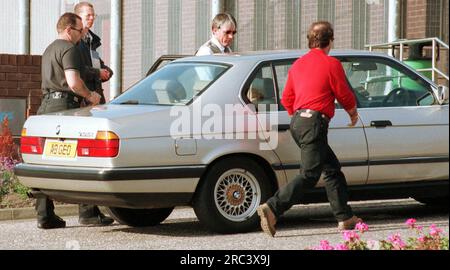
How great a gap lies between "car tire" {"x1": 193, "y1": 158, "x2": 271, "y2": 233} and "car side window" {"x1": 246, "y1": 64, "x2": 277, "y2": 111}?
0.54m

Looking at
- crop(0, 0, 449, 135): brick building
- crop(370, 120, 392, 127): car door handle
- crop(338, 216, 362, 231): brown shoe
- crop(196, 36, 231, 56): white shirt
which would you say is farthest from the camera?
crop(0, 0, 449, 135): brick building

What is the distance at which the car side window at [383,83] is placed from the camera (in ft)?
35.1

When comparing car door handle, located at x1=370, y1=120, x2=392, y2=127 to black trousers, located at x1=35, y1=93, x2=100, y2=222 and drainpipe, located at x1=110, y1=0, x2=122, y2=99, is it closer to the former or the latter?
black trousers, located at x1=35, y1=93, x2=100, y2=222

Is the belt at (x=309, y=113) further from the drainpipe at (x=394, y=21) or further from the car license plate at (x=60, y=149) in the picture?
the drainpipe at (x=394, y=21)

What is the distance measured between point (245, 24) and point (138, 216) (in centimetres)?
758

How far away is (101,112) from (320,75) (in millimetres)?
1856

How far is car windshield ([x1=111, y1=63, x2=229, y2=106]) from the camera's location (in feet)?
33.8

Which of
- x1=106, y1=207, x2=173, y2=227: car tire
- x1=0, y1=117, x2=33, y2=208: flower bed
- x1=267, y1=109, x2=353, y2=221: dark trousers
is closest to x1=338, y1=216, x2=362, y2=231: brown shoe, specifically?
x1=267, y1=109, x2=353, y2=221: dark trousers

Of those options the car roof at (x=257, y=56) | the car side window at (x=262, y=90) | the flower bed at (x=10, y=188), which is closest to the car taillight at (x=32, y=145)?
the car roof at (x=257, y=56)

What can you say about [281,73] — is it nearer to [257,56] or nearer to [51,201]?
[257,56]

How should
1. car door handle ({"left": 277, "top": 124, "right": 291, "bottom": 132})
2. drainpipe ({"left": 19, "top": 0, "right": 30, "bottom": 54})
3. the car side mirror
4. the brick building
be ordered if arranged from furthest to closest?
drainpipe ({"left": 19, "top": 0, "right": 30, "bottom": 54}) → the brick building → the car side mirror → car door handle ({"left": 277, "top": 124, "right": 291, "bottom": 132})

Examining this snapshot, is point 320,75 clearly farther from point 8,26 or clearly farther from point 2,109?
point 8,26

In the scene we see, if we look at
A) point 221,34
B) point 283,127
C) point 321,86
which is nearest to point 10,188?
point 221,34
